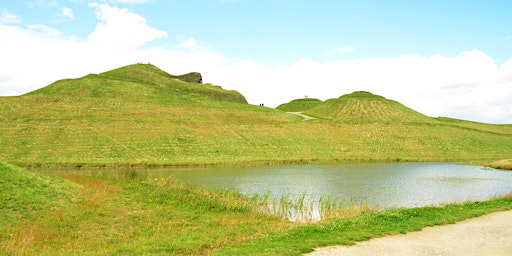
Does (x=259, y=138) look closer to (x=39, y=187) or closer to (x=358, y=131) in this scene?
(x=358, y=131)

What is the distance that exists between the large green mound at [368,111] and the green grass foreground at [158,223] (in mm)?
109015

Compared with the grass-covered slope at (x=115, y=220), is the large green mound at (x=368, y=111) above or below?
above

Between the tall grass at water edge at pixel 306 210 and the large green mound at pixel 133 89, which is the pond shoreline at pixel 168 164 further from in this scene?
the large green mound at pixel 133 89

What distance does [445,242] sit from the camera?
18844mm

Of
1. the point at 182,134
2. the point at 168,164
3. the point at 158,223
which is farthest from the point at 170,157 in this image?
the point at 158,223

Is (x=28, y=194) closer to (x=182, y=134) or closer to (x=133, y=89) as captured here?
(x=182, y=134)

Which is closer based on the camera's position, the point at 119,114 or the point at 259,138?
the point at 259,138

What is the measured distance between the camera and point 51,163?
68000 millimetres

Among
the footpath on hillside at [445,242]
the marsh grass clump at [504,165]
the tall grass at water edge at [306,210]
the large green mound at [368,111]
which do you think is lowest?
the tall grass at water edge at [306,210]

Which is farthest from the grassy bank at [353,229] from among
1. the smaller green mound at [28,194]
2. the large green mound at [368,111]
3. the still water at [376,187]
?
the large green mound at [368,111]

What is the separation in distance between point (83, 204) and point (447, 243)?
23196mm

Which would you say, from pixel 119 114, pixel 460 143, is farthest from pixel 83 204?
pixel 460 143

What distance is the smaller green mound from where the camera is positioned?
23.7 meters

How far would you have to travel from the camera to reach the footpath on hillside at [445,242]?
671 inches
